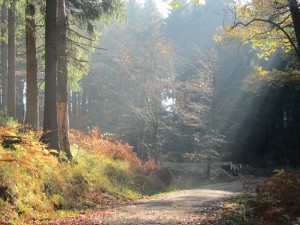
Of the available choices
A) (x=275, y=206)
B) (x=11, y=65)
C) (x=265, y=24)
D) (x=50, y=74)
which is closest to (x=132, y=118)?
(x=11, y=65)

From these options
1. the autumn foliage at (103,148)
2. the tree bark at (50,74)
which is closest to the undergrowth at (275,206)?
the tree bark at (50,74)

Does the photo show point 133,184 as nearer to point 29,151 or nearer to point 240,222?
point 29,151

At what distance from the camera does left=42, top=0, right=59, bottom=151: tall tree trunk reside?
39.3ft

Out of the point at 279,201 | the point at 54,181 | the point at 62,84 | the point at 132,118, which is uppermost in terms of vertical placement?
the point at 132,118

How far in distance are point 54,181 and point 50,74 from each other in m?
3.55

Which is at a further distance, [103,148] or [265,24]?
[103,148]

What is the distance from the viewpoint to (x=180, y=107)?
29062mm

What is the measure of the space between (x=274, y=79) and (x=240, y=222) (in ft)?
30.9

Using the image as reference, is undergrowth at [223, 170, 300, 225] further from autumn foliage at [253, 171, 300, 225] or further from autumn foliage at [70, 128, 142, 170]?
autumn foliage at [70, 128, 142, 170]

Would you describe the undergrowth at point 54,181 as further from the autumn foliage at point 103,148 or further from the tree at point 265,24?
the tree at point 265,24

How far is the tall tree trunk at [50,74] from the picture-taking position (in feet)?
39.3

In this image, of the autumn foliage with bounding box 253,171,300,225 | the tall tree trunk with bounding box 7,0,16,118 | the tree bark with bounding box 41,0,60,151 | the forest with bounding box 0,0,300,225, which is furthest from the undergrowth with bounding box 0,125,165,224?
the autumn foliage with bounding box 253,171,300,225

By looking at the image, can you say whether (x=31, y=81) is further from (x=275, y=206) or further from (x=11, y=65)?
(x=275, y=206)

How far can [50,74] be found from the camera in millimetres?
12062
